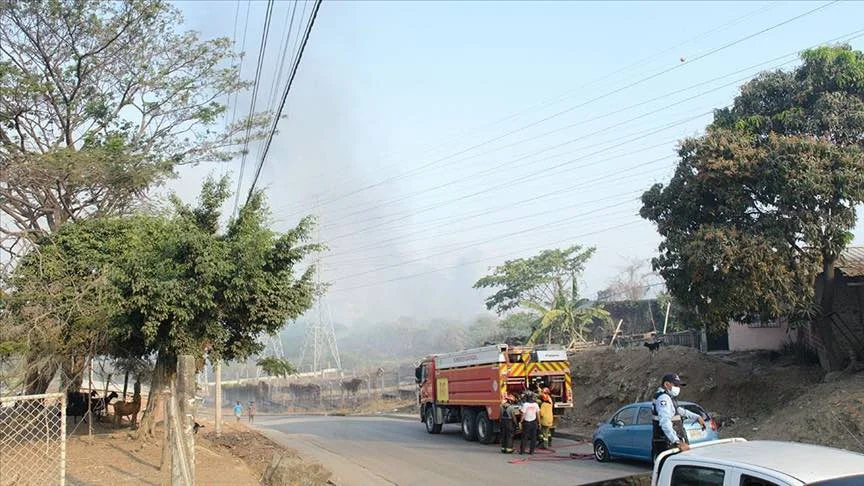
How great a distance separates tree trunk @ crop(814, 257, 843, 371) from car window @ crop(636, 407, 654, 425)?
6.01 meters

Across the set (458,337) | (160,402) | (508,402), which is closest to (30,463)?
(160,402)

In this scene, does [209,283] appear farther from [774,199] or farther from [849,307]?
[849,307]

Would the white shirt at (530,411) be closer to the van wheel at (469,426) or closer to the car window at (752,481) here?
the van wheel at (469,426)

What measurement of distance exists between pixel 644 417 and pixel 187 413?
987 centimetres

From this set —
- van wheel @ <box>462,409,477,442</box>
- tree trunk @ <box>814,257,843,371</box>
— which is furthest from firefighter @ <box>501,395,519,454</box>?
tree trunk @ <box>814,257,843,371</box>

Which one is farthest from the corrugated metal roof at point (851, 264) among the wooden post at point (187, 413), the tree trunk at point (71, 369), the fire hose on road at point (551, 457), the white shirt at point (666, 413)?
the tree trunk at point (71, 369)

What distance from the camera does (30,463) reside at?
10.2 metres

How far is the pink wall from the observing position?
71.7 ft

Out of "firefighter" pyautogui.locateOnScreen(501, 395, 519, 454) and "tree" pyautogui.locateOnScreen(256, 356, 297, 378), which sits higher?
"tree" pyautogui.locateOnScreen(256, 356, 297, 378)

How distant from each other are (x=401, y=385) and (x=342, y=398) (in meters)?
4.85

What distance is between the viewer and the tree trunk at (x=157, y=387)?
54.8 feet

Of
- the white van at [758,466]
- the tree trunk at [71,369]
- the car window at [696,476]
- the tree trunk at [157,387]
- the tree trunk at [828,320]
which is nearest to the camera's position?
the white van at [758,466]

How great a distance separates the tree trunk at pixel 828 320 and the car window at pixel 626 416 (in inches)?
238

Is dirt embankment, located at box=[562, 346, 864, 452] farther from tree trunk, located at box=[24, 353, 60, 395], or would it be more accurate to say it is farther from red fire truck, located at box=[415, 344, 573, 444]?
tree trunk, located at box=[24, 353, 60, 395]
